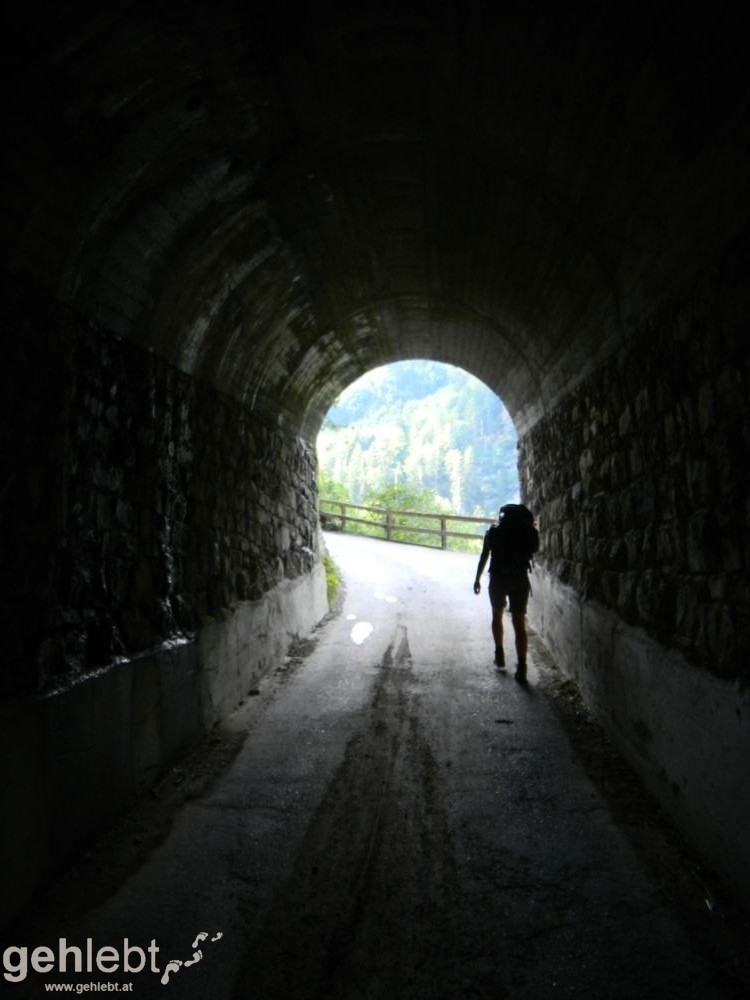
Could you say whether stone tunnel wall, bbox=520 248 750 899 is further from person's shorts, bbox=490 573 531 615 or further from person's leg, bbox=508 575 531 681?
person's shorts, bbox=490 573 531 615

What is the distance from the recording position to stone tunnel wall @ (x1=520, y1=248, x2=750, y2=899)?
8.59 ft

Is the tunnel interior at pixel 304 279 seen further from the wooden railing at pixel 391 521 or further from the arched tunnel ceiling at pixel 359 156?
the wooden railing at pixel 391 521

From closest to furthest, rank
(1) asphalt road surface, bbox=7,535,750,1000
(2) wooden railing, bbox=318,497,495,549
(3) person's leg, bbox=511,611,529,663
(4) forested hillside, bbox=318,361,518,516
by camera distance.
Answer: (1) asphalt road surface, bbox=7,535,750,1000
(3) person's leg, bbox=511,611,529,663
(2) wooden railing, bbox=318,497,495,549
(4) forested hillside, bbox=318,361,518,516

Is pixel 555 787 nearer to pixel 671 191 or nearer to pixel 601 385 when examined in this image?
pixel 601 385

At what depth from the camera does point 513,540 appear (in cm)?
615

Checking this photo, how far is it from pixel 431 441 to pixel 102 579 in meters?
96.7

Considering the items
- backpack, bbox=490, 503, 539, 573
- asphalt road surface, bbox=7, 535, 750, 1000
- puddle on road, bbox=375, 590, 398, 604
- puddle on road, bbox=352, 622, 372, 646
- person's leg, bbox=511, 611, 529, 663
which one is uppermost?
backpack, bbox=490, 503, 539, 573

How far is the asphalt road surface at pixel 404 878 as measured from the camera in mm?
2289

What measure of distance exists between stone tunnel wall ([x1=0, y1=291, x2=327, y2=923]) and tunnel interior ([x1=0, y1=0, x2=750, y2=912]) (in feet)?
0.07

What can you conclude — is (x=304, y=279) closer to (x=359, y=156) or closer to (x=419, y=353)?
(x=359, y=156)

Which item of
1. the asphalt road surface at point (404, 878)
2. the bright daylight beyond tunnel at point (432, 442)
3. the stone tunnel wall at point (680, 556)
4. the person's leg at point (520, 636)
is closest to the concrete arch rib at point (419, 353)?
the stone tunnel wall at point (680, 556)

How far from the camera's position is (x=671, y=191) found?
118 inches

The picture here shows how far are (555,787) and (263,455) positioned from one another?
14.9 ft

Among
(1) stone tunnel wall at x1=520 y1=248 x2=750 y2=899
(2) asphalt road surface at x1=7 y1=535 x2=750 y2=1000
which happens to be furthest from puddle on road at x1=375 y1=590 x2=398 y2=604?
(1) stone tunnel wall at x1=520 y1=248 x2=750 y2=899
